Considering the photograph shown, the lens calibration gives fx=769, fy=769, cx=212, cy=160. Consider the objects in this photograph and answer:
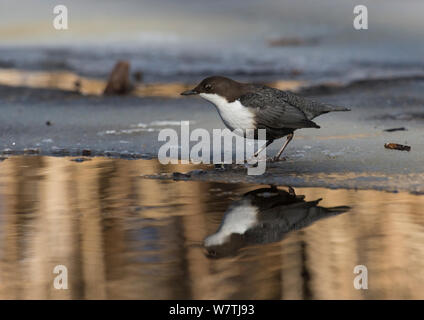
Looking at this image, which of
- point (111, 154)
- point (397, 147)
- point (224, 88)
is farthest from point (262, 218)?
point (111, 154)

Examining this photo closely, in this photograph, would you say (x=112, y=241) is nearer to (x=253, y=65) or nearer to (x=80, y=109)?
(x=80, y=109)

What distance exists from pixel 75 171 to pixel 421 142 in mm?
3670

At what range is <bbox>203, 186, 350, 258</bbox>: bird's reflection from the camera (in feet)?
15.4

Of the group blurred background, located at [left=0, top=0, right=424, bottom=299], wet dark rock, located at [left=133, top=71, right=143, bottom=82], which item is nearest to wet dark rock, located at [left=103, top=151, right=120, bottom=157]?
blurred background, located at [left=0, top=0, right=424, bottom=299]

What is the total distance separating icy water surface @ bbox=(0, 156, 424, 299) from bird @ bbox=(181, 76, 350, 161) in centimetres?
80

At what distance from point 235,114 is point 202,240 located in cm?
243

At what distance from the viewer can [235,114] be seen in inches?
275

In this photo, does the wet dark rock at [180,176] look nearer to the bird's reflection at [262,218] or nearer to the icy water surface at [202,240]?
the icy water surface at [202,240]

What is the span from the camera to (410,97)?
11945mm

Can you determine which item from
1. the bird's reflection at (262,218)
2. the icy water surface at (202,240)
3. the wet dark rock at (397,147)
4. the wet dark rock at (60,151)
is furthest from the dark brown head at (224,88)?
the wet dark rock at (60,151)

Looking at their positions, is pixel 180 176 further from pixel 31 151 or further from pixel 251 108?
pixel 31 151

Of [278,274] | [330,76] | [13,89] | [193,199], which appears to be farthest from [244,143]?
[330,76]

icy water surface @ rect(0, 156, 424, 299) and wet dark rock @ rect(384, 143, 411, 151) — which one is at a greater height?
wet dark rock @ rect(384, 143, 411, 151)

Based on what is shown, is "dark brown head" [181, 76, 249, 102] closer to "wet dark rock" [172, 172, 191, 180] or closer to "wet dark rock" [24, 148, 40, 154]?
"wet dark rock" [172, 172, 191, 180]
